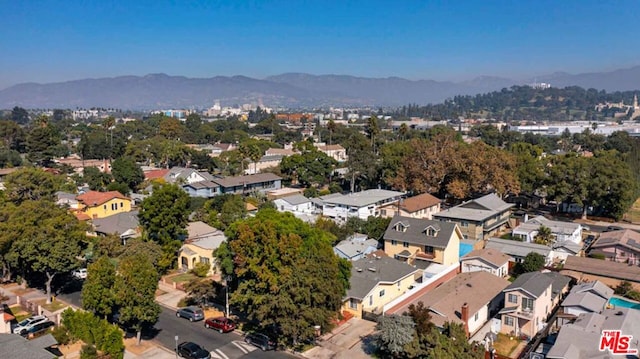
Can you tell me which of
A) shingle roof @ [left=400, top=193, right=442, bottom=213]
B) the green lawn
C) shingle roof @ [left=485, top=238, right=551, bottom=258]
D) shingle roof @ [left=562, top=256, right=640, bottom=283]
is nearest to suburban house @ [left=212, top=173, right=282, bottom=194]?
shingle roof @ [left=400, top=193, right=442, bottom=213]

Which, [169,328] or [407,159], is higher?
[407,159]

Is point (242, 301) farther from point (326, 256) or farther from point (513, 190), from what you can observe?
point (513, 190)

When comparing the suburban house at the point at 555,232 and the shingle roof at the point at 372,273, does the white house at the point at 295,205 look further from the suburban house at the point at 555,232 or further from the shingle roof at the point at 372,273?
the suburban house at the point at 555,232

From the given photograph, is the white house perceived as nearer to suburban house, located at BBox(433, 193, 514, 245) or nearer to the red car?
suburban house, located at BBox(433, 193, 514, 245)

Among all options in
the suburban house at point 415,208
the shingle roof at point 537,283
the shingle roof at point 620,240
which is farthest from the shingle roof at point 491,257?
the suburban house at point 415,208

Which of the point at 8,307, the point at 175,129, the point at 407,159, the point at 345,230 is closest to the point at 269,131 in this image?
the point at 175,129

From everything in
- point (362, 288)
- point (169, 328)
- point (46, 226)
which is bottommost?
point (169, 328)

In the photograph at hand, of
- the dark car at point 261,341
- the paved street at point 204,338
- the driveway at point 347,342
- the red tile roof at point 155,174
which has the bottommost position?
the paved street at point 204,338

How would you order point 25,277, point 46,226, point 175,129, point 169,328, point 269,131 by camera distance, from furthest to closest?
point 269,131 → point 175,129 → point 25,277 → point 46,226 → point 169,328
